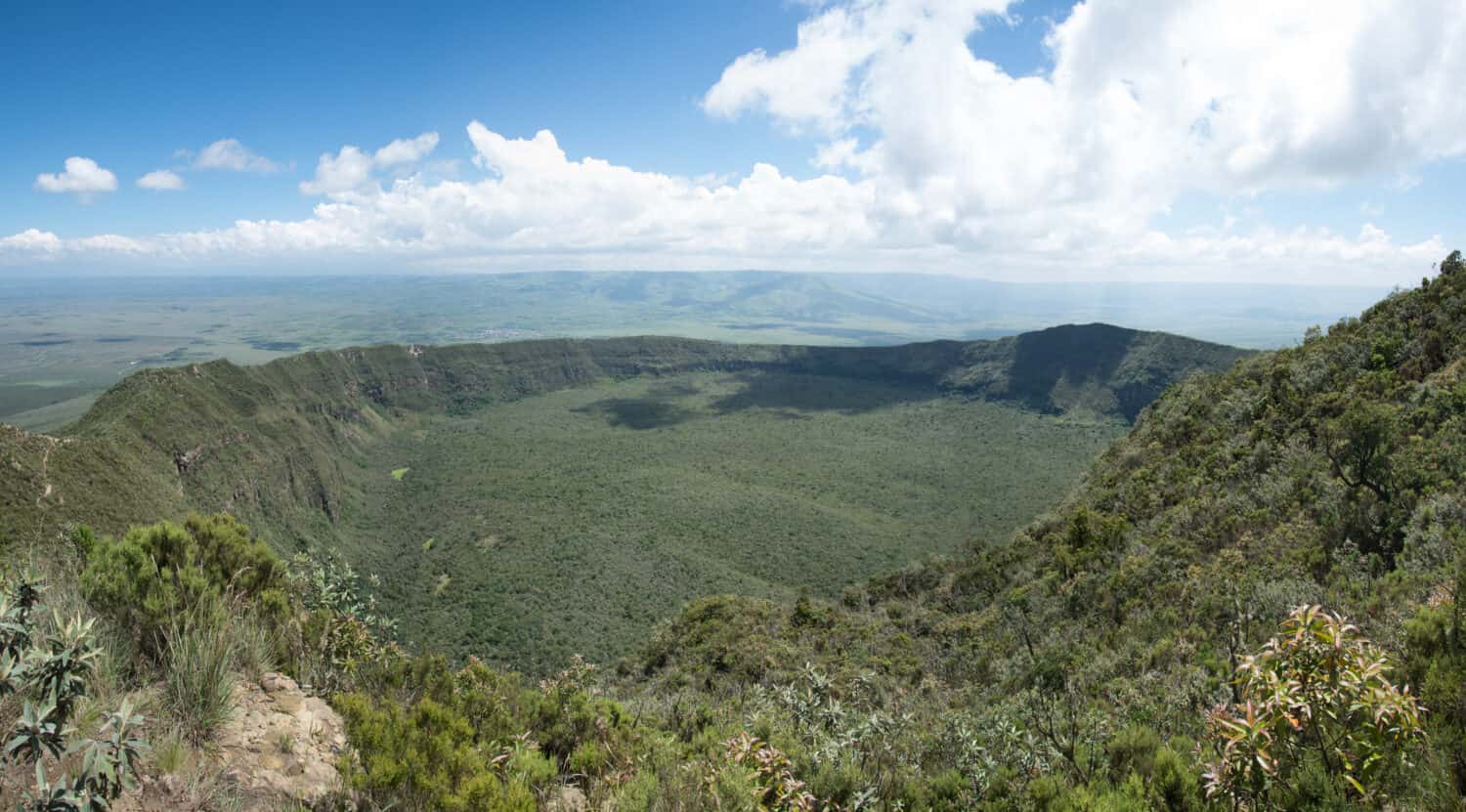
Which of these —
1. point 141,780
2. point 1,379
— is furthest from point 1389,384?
point 1,379

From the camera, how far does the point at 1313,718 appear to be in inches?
131

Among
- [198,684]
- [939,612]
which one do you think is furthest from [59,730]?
[939,612]

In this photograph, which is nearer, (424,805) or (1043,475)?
(424,805)

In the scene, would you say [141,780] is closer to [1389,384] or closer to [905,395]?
[1389,384]

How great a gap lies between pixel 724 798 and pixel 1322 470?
1978cm

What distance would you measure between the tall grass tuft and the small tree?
6646 mm

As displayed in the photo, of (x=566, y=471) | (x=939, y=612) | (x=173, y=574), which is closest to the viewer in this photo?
(x=173, y=574)

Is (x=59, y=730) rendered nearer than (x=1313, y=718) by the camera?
Yes

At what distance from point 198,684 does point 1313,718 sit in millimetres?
7325

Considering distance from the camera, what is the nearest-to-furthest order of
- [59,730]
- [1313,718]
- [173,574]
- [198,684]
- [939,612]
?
[59,730] < [1313,718] < [198,684] < [173,574] < [939,612]

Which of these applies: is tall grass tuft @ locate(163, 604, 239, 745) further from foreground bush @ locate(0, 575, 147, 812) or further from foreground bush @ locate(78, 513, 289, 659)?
foreground bush @ locate(0, 575, 147, 812)

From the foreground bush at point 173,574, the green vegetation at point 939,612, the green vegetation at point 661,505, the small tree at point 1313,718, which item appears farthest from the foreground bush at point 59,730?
the green vegetation at point 661,505

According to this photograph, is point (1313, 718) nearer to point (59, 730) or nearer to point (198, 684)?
point (59, 730)

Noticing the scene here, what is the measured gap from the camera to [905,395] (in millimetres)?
109062
